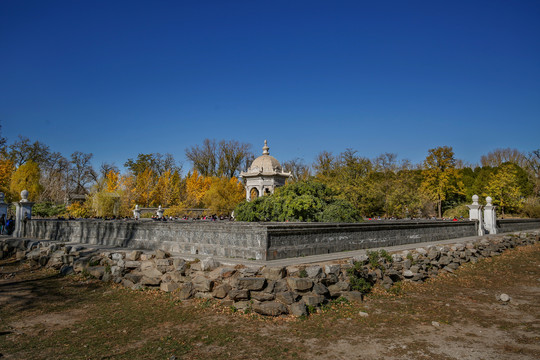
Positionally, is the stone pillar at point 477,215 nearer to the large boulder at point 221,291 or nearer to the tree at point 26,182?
the large boulder at point 221,291

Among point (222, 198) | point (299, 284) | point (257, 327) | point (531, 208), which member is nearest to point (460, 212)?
point (531, 208)

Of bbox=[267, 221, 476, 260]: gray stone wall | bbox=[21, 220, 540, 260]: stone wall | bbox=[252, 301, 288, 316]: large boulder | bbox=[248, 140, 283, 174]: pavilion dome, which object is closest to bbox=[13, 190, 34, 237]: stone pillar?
bbox=[21, 220, 540, 260]: stone wall

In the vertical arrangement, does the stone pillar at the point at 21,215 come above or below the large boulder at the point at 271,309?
above

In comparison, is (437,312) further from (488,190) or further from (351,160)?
(488,190)

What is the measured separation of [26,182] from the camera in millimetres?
40125

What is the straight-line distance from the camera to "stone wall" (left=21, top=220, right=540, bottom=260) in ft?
28.5

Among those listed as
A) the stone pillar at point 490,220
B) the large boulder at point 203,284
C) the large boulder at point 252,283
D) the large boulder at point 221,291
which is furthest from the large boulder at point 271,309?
the stone pillar at point 490,220

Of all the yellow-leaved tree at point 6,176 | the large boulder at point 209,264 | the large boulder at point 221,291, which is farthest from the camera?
the yellow-leaved tree at point 6,176

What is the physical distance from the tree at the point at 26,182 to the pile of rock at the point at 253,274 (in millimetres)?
32476

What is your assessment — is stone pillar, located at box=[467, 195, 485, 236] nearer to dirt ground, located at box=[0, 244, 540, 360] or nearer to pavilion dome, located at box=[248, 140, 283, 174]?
dirt ground, located at box=[0, 244, 540, 360]

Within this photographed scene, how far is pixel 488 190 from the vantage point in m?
36.8

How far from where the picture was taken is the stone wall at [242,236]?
8688mm

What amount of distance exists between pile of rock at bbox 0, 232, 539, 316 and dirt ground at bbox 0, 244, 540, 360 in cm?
28

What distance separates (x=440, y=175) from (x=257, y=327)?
1540 inches
